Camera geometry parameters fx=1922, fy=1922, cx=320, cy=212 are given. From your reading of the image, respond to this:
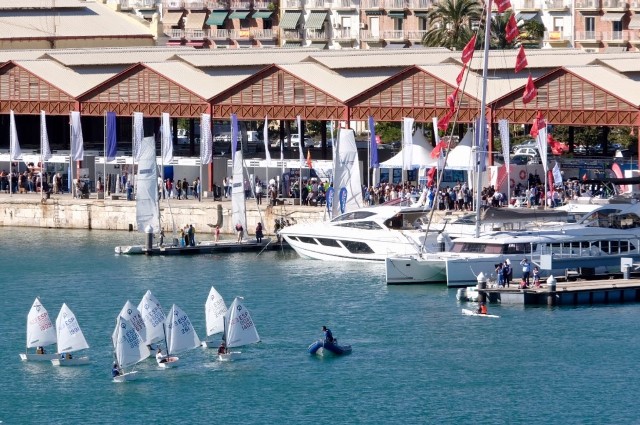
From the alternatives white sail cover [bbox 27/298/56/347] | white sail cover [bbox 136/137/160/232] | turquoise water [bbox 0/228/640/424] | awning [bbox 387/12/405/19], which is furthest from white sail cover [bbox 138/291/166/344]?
awning [bbox 387/12/405/19]

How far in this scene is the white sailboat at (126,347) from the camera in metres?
69.1

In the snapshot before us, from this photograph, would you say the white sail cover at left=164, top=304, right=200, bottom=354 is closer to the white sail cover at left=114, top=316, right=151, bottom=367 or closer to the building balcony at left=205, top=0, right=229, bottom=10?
the white sail cover at left=114, top=316, right=151, bottom=367

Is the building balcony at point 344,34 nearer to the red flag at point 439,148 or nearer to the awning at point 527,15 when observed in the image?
the awning at point 527,15

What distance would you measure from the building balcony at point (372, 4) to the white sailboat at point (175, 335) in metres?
96.1

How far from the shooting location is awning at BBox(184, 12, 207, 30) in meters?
174

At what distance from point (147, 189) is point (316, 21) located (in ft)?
219

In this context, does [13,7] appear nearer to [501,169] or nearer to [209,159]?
[209,159]

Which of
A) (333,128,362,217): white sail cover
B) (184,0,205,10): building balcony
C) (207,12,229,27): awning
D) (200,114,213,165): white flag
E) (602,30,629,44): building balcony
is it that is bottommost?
(333,128,362,217): white sail cover

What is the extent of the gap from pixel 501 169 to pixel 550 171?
270 centimetres

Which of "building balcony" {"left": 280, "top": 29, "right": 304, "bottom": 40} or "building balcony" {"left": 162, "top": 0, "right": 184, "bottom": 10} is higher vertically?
"building balcony" {"left": 162, "top": 0, "right": 184, "bottom": 10}

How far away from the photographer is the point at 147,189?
103m

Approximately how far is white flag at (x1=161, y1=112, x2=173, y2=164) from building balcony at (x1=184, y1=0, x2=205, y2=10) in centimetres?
6257

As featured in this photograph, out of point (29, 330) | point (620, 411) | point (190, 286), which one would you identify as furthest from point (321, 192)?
point (620, 411)

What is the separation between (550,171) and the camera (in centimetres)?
10481
